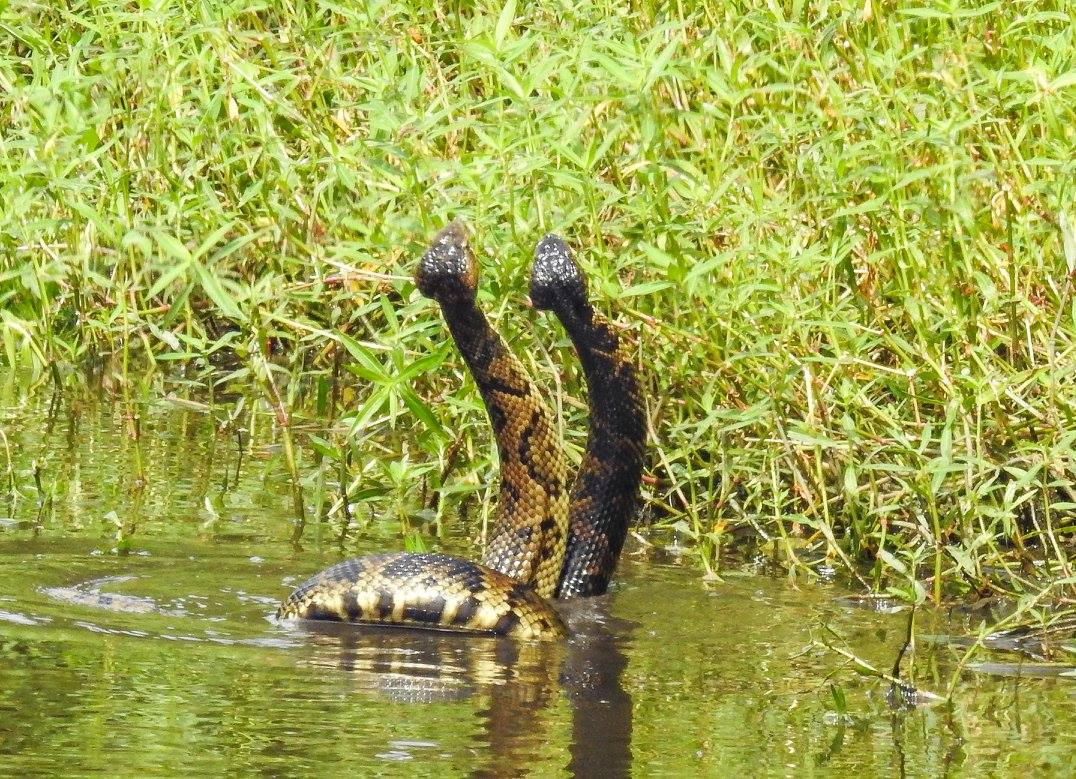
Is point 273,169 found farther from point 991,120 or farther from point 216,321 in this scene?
point 991,120

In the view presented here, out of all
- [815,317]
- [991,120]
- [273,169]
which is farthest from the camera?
A: [273,169]

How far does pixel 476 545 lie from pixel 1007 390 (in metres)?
1.73

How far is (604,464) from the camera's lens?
243 inches

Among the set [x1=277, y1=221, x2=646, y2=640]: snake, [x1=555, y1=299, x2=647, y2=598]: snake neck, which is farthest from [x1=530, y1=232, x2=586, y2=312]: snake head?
[x1=555, y1=299, x2=647, y2=598]: snake neck

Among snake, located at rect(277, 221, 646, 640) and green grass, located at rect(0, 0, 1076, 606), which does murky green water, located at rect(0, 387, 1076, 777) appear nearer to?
snake, located at rect(277, 221, 646, 640)

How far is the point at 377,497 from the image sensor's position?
22.7 feet

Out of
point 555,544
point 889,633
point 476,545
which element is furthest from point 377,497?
point 889,633

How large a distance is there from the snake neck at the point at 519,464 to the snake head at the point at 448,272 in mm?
110

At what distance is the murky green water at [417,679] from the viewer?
4098 mm

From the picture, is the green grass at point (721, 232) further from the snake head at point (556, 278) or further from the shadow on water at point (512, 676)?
the shadow on water at point (512, 676)

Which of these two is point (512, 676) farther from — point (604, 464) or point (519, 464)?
point (604, 464)

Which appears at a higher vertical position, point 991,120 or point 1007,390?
point 991,120

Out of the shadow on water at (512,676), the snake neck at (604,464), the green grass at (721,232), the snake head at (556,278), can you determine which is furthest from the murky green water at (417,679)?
the snake head at (556,278)

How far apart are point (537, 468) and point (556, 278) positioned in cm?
63
